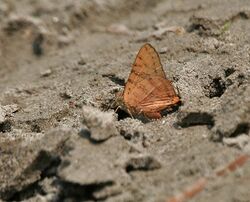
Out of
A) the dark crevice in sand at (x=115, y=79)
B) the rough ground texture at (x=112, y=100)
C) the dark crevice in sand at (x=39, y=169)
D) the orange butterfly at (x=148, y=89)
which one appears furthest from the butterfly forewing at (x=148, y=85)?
the dark crevice in sand at (x=39, y=169)

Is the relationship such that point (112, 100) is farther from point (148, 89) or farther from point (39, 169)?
point (39, 169)

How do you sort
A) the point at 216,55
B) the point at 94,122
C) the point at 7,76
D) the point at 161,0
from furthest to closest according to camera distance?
1. the point at 161,0
2. the point at 7,76
3. the point at 216,55
4. the point at 94,122

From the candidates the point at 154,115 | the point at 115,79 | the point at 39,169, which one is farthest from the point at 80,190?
the point at 115,79

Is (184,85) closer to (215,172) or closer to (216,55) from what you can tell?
(216,55)

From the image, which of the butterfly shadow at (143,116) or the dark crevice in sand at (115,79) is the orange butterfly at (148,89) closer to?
the butterfly shadow at (143,116)

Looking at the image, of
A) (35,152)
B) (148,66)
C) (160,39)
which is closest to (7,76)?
(160,39)

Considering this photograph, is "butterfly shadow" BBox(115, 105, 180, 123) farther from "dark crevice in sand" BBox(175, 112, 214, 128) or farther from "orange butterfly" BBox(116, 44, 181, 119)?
"dark crevice in sand" BBox(175, 112, 214, 128)
